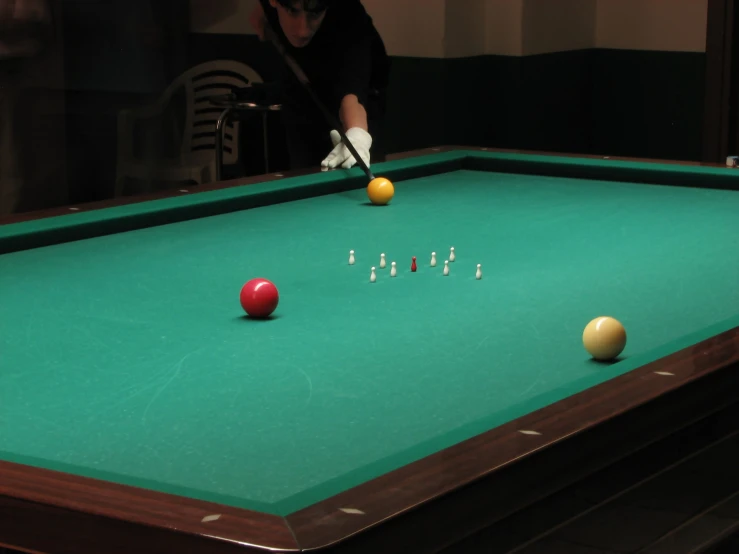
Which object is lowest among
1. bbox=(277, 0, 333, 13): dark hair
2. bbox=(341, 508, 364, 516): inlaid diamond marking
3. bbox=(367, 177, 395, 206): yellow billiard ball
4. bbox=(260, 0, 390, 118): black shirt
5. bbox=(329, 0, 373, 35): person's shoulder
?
bbox=(341, 508, 364, 516): inlaid diamond marking

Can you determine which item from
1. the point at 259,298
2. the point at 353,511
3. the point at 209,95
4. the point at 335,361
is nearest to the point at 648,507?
the point at 335,361

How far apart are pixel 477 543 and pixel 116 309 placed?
101 cm

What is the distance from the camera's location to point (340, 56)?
432cm

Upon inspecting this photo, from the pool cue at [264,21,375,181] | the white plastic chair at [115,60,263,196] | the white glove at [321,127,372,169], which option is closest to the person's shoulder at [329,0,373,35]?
the pool cue at [264,21,375,181]

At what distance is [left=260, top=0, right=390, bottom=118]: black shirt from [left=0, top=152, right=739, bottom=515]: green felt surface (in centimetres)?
102

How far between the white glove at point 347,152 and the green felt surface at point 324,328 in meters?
0.26

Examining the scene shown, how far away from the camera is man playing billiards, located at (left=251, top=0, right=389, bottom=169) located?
13.8 ft

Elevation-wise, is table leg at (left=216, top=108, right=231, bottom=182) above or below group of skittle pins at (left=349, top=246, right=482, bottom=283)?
above

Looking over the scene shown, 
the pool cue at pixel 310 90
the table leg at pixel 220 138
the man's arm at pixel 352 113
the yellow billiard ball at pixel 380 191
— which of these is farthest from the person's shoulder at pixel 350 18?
the yellow billiard ball at pixel 380 191

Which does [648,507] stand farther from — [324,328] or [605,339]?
[324,328]

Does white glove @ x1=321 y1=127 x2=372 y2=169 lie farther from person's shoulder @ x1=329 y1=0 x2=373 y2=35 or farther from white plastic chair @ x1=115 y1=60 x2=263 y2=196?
white plastic chair @ x1=115 y1=60 x2=263 y2=196

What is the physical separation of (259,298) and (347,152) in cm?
154

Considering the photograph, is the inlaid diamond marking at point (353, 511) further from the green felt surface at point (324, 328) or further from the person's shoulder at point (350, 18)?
the person's shoulder at point (350, 18)

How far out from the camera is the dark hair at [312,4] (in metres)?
Result: 4.28
